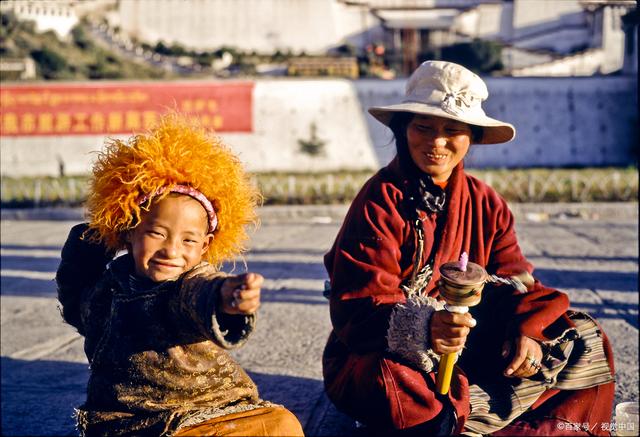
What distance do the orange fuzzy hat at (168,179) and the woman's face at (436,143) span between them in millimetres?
685

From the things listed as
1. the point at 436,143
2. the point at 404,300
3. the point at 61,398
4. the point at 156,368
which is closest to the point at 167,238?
the point at 156,368

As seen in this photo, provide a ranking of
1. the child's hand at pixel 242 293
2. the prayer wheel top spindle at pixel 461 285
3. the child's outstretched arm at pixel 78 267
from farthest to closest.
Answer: the child's outstretched arm at pixel 78 267
the prayer wheel top spindle at pixel 461 285
the child's hand at pixel 242 293

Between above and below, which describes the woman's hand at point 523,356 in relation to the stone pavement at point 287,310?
above

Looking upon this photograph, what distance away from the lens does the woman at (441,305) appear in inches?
87.2

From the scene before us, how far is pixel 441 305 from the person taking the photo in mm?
2137

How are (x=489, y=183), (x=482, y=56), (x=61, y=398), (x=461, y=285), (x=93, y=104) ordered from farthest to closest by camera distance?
(x=482, y=56) → (x=93, y=104) → (x=489, y=183) → (x=61, y=398) → (x=461, y=285)

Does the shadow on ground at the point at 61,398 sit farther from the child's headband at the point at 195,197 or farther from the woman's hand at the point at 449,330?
the child's headband at the point at 195,197

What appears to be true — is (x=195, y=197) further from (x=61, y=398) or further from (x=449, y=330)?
(x=61, y=398)

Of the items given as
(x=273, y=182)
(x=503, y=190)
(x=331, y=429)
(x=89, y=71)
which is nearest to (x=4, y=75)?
(x=89, y=71)

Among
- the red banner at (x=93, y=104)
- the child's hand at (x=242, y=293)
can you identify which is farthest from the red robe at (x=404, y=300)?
the red banner at (x=93, y=104)

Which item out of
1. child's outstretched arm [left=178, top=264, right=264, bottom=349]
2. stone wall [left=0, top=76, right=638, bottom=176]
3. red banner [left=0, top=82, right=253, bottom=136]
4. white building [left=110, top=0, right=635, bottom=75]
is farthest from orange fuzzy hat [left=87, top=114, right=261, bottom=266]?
white building [left=110, top=0, right=635, bottom=75]

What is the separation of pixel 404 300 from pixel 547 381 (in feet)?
2.13

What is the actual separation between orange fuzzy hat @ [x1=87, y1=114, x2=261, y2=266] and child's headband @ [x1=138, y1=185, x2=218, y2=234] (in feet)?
0.04

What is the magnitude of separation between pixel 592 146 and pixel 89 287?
14789 mm
